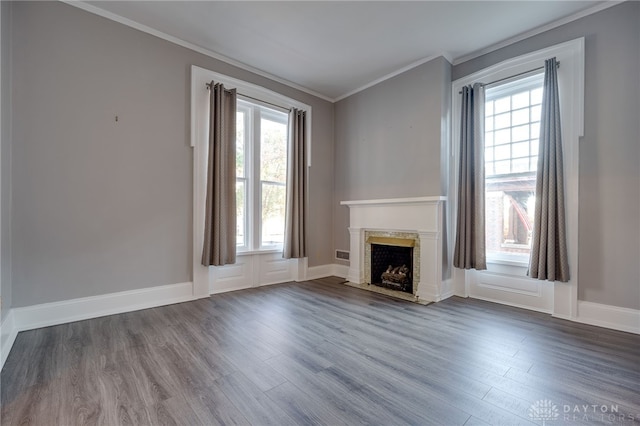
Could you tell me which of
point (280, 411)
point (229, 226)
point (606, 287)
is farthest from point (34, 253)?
point (606, 287)

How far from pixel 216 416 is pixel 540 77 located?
13.8 feet

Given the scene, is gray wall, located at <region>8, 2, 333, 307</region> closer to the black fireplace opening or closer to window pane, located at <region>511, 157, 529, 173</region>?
the black fireplace opening

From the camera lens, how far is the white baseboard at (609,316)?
248 centimetres

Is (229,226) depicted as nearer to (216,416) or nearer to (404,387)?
(216,416)

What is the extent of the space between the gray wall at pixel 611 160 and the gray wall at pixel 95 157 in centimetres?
420

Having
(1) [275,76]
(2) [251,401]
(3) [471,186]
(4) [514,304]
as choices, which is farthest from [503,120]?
(2) [251,401]

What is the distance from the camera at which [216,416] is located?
142 cm

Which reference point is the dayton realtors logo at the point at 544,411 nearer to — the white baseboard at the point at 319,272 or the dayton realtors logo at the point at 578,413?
the dayton realtors logo at the point at 578,413

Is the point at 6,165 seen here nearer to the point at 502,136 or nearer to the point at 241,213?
the point at 241,213

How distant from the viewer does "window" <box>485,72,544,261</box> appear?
3.15 metres

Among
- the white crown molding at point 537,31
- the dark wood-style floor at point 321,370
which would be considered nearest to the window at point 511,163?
the white crown molding at point 537,31

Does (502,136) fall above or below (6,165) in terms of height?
above

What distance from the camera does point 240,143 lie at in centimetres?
397

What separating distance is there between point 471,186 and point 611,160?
1.20m
